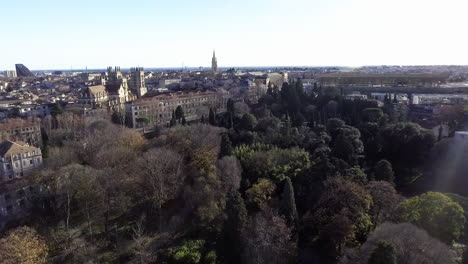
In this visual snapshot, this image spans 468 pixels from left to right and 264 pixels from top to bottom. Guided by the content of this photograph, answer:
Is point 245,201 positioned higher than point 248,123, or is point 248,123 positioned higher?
point 248,123

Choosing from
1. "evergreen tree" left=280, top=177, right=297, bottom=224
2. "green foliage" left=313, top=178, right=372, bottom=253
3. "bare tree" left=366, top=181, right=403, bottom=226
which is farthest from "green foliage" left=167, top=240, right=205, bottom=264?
"bare tree" left=366, top=181, right=403, bottom=226

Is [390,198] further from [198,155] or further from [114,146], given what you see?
[114,146]

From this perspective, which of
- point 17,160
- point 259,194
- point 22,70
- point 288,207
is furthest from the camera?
point 22,70

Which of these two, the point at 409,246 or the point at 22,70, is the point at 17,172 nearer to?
the point at 409,246

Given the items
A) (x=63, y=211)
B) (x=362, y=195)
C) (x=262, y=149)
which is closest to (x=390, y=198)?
(x=362, y=195)

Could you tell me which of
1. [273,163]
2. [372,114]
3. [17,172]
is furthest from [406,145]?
[17,172]

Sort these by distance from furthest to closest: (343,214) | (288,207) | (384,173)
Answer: (384,173) → (288,207) → (343,214)

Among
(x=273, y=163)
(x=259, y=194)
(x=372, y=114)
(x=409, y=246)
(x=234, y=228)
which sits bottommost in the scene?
(x=234, y=228)

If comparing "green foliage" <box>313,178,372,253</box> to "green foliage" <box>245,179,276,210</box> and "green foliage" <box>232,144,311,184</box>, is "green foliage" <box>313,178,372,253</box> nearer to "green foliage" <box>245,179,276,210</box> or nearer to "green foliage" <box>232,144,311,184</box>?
"green foliage" <box>245,179,276,210</box>
